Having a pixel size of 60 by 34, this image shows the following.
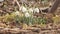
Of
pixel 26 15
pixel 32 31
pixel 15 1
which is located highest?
pixel 15 1

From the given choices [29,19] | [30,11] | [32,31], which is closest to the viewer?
[32,31]

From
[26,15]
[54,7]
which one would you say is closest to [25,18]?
[26,15]

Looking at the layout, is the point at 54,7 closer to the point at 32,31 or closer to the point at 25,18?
the point at 25,18

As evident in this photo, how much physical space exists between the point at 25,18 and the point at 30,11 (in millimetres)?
308

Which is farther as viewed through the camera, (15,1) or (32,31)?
(15,1)

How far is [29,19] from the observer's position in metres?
4.13

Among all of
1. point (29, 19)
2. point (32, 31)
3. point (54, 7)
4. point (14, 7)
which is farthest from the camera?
point (14, 7)

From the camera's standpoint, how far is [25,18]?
4148 mm

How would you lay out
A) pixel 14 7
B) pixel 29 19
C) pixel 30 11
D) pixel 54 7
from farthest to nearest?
pixel 14 7 < pixel 54 7 < pixel 30 11 < pixel 29 19

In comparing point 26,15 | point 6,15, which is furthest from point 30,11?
point 6,15

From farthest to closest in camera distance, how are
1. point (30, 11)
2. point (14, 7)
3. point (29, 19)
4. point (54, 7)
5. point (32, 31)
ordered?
1. point (14, 7)
2. point (54, 7)
3. point (30, 11)
4. point (29, 19)
5. point (32, 31)

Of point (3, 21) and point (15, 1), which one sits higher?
point (15, 1)

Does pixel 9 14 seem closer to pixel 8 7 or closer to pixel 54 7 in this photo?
pixel 8 7

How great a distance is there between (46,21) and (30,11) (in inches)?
15.4
